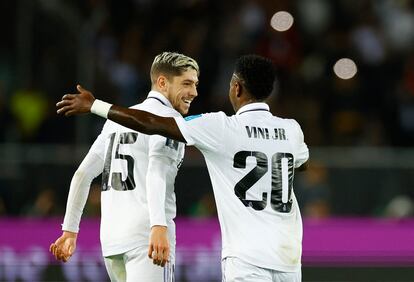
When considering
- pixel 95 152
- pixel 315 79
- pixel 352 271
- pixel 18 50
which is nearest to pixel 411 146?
pixel 315 79

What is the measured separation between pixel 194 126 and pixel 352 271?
564 centimetres

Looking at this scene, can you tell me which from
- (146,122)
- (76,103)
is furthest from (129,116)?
(76,103)

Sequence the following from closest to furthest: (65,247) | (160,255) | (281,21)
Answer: (160,255)
(65,247)
(281,21)

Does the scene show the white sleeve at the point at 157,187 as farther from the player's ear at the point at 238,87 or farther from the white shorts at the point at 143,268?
the player's ear at the point at 238,87

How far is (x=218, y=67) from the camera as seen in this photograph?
578 inches

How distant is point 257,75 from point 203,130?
1.51ft

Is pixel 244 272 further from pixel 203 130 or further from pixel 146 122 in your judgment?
pixel 146 122

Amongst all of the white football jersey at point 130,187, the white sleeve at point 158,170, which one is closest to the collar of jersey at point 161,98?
the white football jersey at point 130,187

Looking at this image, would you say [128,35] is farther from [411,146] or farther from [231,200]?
[231,200]

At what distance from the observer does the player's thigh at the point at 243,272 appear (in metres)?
6.14

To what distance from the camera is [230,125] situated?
6258mm

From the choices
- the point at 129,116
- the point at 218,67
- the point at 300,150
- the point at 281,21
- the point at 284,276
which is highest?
the point at 281,21

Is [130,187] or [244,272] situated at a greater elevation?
[130,187]

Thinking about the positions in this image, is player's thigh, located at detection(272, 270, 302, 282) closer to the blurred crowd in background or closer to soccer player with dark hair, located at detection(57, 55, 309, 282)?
soccer player with dark hair, located at detection(57, 55, 309, 282)
